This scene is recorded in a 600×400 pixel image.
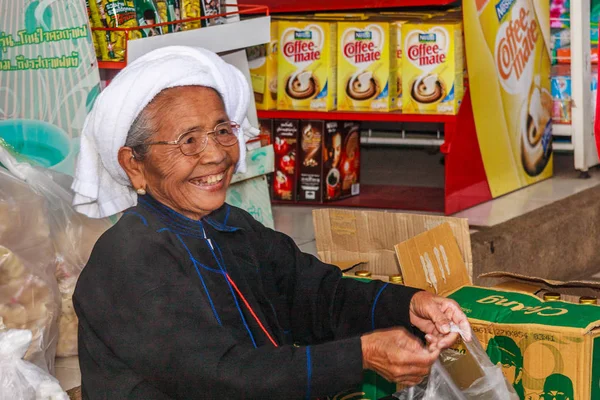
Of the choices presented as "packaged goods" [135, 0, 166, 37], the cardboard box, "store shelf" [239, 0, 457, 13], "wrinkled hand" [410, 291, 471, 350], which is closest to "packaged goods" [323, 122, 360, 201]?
"store shelf" [239, 0, 457, 13]

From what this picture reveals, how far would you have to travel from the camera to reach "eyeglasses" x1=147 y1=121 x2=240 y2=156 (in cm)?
207

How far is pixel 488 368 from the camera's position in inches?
86.5

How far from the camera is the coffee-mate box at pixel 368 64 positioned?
4934mm

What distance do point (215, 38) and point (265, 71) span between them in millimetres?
1520

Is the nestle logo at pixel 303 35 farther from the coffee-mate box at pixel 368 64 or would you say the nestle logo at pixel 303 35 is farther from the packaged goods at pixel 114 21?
the packaged goods at pixel 114 21

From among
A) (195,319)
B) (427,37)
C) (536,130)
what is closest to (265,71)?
(427,37)

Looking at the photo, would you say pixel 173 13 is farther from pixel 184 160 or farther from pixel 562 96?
pixel 562 96

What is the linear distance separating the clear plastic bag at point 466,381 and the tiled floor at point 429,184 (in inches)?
77.9

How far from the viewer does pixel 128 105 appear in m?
2.02

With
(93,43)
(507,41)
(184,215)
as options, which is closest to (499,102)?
(507,41)

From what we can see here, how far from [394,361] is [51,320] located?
1237 mm

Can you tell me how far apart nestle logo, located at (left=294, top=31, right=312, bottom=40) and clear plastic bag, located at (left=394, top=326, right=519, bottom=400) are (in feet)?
9.62

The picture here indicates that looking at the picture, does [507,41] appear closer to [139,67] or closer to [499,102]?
[499,102]

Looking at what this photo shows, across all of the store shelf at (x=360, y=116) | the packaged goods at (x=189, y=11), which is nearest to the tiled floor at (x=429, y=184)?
the store shelf at (x=360, y=116)
